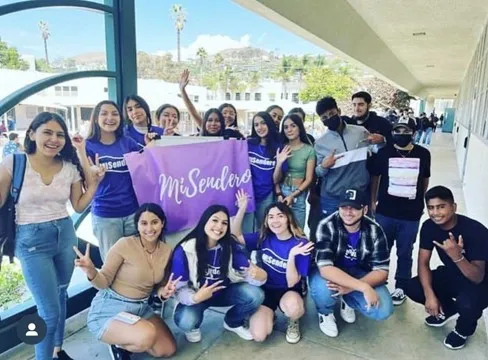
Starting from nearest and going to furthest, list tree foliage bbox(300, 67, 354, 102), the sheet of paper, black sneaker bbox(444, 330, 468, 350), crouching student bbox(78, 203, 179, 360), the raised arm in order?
crouching student bbox(78, 203, 179, 360) < black sneaker bbox(444, 330, 468, 350) < the sheet of paper < the raised arm < tree foliage bbox(300, 67, 354, 102)

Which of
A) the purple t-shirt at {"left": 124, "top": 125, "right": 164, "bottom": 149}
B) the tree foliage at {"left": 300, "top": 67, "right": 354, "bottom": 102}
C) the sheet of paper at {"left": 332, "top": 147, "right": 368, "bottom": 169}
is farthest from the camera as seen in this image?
the tree foliage at {"left": 300, "top": 67, "right": 354, "bottom": 102}

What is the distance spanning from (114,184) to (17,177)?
2.02 ft

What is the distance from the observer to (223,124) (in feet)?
10.1

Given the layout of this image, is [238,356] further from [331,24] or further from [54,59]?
[331,24]

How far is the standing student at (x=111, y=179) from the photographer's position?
234 cm

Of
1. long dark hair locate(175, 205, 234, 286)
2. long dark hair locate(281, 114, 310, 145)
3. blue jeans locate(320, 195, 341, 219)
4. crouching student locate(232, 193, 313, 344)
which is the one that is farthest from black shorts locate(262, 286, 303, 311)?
long dark hair locate(281, 114, 310, 145)

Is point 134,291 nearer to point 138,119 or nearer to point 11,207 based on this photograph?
point 11,207

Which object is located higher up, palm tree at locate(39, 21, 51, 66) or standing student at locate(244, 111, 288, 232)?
palm tree at locate(39, 21, 51, 66)

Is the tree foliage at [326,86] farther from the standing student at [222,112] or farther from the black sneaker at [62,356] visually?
the black sneaker at [62,356]

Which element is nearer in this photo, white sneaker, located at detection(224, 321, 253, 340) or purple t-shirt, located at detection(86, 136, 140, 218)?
purple t-shirt, located at detection(86, 136, 140, 218)

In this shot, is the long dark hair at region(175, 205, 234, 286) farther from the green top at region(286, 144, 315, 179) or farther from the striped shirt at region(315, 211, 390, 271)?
the green top at region(286, 144, 315, 179)

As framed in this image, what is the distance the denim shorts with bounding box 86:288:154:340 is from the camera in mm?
2156

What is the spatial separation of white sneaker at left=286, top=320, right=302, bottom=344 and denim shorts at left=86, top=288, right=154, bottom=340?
2.82 feet

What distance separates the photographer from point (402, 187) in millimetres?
2748
